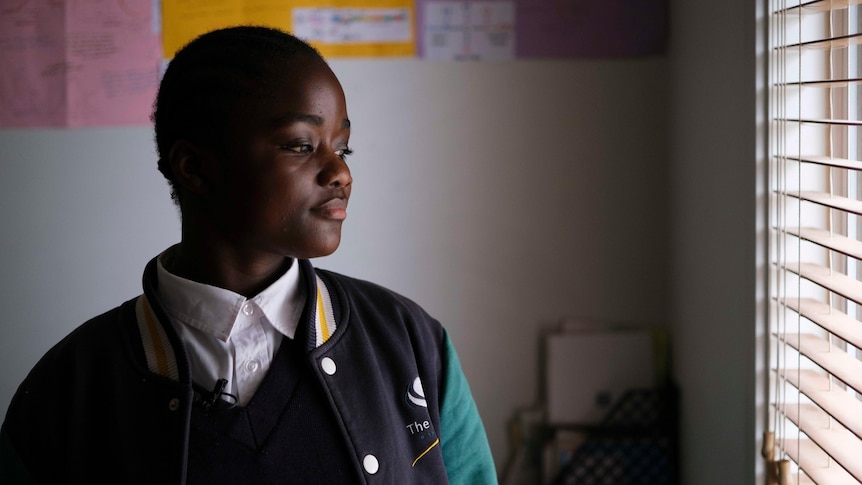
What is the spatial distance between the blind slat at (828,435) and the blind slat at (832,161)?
40cm

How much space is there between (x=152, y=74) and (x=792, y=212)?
167cm

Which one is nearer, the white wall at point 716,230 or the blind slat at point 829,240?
the blind slat at point 829,240

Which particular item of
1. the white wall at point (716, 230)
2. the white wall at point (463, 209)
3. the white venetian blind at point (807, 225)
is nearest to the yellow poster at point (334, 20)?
the white wall at point (463, 209)

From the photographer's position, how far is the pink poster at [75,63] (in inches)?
90.1

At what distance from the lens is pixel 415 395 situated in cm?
101

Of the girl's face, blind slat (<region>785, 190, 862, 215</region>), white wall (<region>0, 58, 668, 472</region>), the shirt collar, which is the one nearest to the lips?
the girl's face

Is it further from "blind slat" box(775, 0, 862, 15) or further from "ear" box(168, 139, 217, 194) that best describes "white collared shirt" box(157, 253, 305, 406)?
"blind slat" box(775, 0, 862, 15)

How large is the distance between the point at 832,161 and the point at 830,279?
0.18 metres

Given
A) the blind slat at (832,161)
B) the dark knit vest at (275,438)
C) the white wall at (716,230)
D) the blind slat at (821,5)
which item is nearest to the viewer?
the dark knit vest at (275,438)

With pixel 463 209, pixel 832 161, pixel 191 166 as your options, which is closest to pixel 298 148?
pixel 191 166

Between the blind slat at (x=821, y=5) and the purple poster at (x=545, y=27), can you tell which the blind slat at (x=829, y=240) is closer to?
the blind slat at (x=821, y=5)

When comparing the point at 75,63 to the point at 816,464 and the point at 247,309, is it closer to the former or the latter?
the point at 247,309

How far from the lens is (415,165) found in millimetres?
2283


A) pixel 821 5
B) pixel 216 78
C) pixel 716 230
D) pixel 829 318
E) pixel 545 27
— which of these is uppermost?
pixel 545 27
